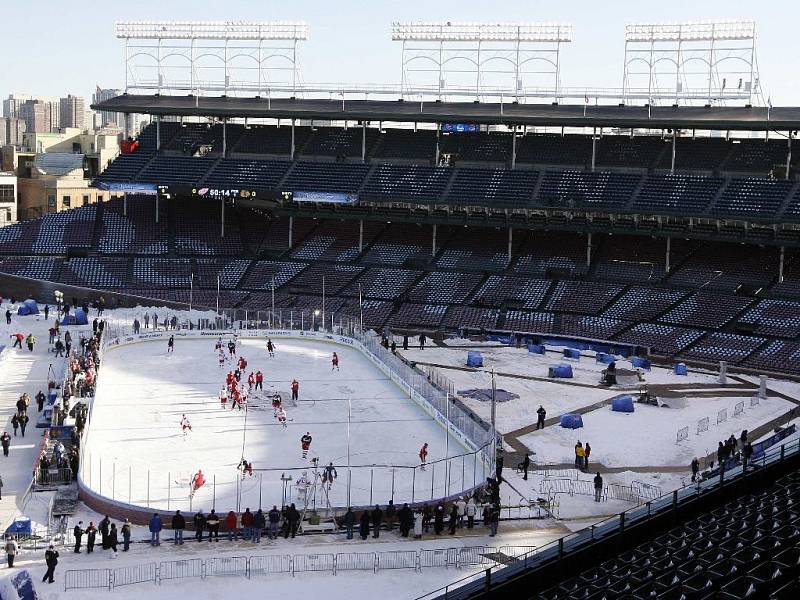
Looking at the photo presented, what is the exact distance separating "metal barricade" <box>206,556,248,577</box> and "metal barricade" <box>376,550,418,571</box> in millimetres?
3150

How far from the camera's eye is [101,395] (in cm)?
4172

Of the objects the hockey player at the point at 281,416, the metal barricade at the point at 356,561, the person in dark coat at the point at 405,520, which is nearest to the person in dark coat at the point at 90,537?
the metal barricade at the point at 356,561

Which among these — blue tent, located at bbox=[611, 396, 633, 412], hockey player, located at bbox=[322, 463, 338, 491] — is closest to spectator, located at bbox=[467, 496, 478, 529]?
hockey player, located at bbox=[322, 463, 338, 491]

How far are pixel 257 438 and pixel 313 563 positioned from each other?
1122 cm

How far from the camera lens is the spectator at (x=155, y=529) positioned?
84.8 ft

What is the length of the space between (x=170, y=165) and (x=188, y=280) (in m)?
13.3

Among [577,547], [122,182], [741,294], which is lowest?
[577,547]

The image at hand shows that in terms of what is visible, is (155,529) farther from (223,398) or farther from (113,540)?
(223,398)

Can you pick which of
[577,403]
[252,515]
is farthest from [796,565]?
[577,403]

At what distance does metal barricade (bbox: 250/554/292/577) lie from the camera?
24734mm

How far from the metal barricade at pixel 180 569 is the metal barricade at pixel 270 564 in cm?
119

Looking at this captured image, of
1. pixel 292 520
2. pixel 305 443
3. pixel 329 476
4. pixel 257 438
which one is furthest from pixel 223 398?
pixel 292 520

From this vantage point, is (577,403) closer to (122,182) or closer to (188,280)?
(188,280)

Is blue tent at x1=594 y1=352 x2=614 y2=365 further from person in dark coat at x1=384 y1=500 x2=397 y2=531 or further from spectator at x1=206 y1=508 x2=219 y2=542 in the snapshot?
spectator at x1=206 y1=508 x2=219 y2=542
